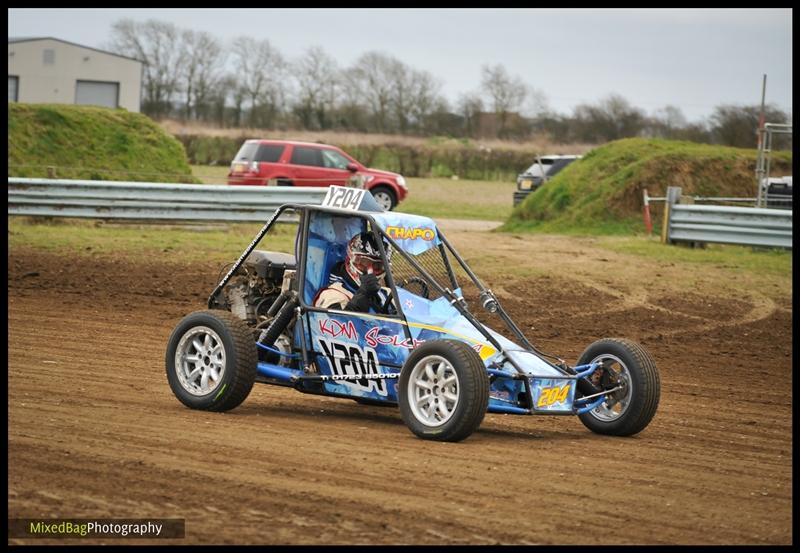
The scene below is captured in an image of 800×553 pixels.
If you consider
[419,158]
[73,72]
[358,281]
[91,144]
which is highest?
[73,72]

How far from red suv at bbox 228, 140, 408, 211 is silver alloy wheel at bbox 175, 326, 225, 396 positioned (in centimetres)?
1943

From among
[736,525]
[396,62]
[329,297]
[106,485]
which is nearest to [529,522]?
[736,525]

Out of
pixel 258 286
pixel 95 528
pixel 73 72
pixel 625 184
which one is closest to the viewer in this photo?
pixel 95 528

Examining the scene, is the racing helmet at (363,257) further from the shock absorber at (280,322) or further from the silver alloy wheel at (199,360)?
the silver alloy wheel at (199,360)

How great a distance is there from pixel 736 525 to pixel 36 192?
17.5 metres

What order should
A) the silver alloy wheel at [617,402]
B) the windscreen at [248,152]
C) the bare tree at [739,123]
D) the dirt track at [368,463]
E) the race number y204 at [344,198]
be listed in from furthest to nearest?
the bare tree at [739,123] < the windscreen at [248,152] < the race number y204 at [344,198] < the silver alloy wheel at [617,402] < the dirt track at [368,463]

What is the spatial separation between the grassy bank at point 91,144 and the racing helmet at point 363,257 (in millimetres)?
16560

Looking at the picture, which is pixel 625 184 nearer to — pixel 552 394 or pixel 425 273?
pixel 425 273

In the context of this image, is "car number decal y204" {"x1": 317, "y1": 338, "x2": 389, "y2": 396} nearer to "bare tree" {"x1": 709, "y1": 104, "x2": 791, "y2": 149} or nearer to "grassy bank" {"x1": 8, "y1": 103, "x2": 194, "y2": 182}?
"grassy bank" {"x1": 8, "y1": 103, "x2": 194, "y2": 182}

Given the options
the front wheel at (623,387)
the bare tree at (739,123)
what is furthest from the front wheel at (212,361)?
the bare tree at (739,123)

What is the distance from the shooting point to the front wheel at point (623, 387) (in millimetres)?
8977

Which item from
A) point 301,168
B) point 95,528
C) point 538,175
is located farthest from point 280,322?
point 538,175

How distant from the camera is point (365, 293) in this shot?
9258 mm

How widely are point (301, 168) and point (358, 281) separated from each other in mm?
20753
